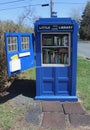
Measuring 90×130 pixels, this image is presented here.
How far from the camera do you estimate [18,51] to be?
777 centimetres

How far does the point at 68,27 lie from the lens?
7855mm

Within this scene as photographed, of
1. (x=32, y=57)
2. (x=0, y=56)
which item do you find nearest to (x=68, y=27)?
(x=32, y=57)

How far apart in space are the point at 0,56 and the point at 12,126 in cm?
372

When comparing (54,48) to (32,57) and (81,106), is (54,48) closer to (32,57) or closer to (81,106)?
(32,57)

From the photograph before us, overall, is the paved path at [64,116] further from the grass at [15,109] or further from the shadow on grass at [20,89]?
the shadow on grass at [20,89]

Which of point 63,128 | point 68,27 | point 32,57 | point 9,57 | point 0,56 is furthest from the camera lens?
point 0,56

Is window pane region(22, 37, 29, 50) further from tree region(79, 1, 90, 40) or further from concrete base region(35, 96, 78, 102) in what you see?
tree region(79, 1, 90, 40)

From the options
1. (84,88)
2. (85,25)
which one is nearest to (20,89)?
(84,88)

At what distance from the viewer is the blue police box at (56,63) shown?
8000 mm

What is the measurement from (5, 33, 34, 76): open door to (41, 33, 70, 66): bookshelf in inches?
15.8

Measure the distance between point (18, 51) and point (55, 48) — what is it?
109cm

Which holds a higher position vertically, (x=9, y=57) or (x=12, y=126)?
(x=9, y=57)

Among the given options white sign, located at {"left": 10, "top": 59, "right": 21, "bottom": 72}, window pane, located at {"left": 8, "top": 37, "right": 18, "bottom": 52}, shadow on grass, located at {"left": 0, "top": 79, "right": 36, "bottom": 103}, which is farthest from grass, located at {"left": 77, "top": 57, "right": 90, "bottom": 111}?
window pane, located at {"left": 8, "top": 37, "right": 18, "bottom": 52}

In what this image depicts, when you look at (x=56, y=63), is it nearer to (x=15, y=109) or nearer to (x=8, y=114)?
(x=15, y=109)
